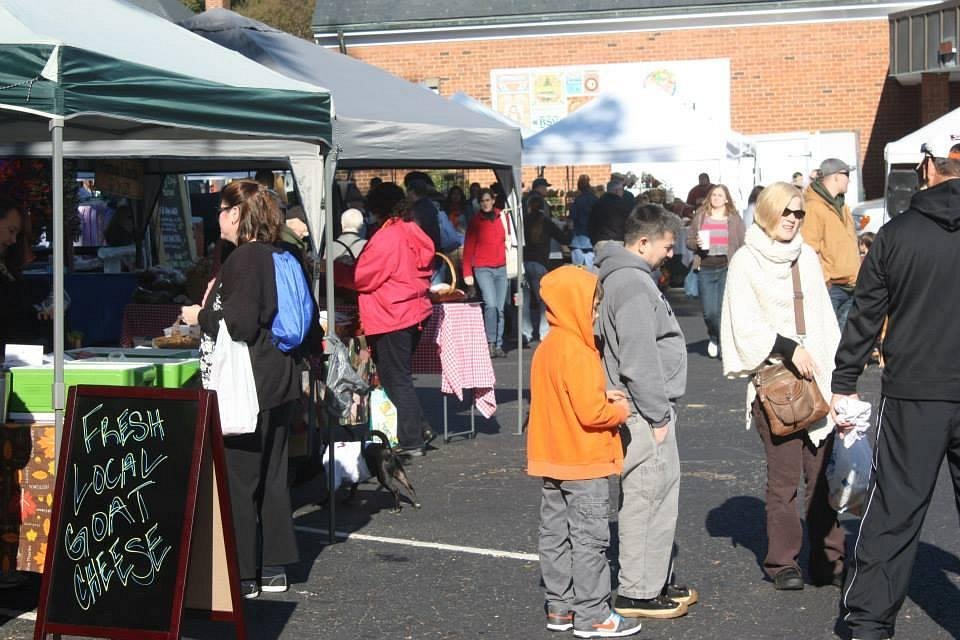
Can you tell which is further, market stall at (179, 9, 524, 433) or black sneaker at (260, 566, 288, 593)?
market stall at (179, 9, 524, 433)

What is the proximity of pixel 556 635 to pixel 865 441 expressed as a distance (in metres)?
1.68

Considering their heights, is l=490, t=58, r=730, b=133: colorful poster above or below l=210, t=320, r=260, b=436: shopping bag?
above

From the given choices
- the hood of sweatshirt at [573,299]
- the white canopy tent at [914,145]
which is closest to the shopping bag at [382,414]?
the hood of sweatshirt at [573,299]

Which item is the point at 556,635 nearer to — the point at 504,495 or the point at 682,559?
the point at 682,559

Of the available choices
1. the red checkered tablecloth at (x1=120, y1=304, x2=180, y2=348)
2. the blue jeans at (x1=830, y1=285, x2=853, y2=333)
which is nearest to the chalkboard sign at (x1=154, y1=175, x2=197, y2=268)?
the red checkered tablecloth at (x1=120, y1=304, x2=180, y2=348)

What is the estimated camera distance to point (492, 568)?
711 cm

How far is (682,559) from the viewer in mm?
7215

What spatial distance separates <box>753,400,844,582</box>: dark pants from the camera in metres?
6.40

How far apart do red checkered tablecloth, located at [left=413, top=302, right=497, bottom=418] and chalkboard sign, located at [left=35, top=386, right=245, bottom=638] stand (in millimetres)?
5336

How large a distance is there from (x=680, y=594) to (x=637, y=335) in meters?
1.37

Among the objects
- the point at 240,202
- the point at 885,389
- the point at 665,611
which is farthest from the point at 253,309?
the point at 885,389

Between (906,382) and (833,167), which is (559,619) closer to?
(906,382)

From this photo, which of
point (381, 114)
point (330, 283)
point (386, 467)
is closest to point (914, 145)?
point (381, 114)

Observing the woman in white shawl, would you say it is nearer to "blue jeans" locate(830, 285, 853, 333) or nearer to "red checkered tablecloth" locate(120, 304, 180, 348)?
"red checkered tablecloth" locate(120, 304, 180, 348)
